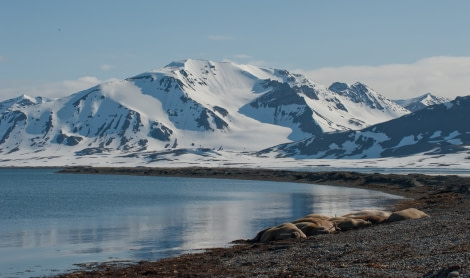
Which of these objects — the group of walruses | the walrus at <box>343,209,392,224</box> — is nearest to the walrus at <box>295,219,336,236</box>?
the group of walruses

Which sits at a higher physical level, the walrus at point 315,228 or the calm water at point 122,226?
the walrus at point 315,228

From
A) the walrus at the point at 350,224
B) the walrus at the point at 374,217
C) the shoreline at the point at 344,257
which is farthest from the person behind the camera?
the walrus at the point at 374,217

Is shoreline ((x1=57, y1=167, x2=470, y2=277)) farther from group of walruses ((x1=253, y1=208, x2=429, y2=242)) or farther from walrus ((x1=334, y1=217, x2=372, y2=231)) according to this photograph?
walrus ((x1=334, y1=217, x2=372, y2=231))

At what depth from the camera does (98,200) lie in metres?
84.7

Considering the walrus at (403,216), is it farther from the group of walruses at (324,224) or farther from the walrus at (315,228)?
the walrus at (315,228)

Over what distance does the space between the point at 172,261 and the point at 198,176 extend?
15352 centimetres

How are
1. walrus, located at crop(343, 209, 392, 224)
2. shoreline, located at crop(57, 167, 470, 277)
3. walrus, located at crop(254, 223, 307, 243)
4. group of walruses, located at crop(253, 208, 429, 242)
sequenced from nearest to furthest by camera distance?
1. shoreline, located at crop(57, 167, 470, 277)
2. walrus, located at crop(254, 223, 307, 243)
3. group of walruses, located at crop(253, 208, 429, 242)
4. walrus, located at crop(343, 209, 392, 224)

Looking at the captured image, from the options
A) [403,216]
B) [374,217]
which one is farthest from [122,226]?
[403,216]

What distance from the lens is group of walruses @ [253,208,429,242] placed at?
3794 cm

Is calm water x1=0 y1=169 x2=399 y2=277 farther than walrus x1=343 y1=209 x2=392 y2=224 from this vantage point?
No

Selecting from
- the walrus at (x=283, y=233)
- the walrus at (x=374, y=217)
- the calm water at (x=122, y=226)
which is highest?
the walrus at (x=374, y=217)

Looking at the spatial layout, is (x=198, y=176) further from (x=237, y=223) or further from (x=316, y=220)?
(x=316, y=220)

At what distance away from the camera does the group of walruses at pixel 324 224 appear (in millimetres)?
37938

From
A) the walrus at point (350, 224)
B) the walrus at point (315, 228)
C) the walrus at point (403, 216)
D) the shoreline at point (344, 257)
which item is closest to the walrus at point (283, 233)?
the shoreline at point (344, 257)
